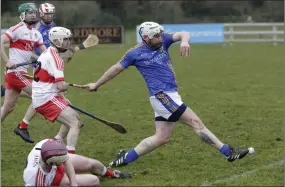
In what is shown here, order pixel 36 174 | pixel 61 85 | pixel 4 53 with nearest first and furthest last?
pixel 36 174, pixel 61 85, pixel 4 53

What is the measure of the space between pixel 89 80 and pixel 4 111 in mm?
9503

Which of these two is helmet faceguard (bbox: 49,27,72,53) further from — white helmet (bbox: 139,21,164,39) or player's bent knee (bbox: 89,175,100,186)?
player's bent knee (bbox: 89,175,100,186)

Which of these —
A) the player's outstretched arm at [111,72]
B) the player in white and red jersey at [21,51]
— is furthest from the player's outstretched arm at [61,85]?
the player in white and red jersey at [21,51]

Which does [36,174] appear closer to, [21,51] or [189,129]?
[21,51]

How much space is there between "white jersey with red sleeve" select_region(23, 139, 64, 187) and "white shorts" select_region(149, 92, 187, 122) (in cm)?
191

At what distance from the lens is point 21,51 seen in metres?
10.7

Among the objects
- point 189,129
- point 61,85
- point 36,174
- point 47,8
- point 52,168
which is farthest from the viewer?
point 189,129

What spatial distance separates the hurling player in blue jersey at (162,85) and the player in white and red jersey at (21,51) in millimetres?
2274

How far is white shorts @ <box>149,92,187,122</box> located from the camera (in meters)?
8.48

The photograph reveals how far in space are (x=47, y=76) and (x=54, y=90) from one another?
21 centimetres

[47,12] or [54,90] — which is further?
[47,12]

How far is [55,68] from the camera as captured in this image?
8.37 m

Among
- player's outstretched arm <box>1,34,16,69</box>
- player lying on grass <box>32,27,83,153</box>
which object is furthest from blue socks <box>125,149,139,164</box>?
player's outstretched arm <box>1,34,16,69</box>

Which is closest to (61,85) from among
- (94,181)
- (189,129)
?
(94,181)
